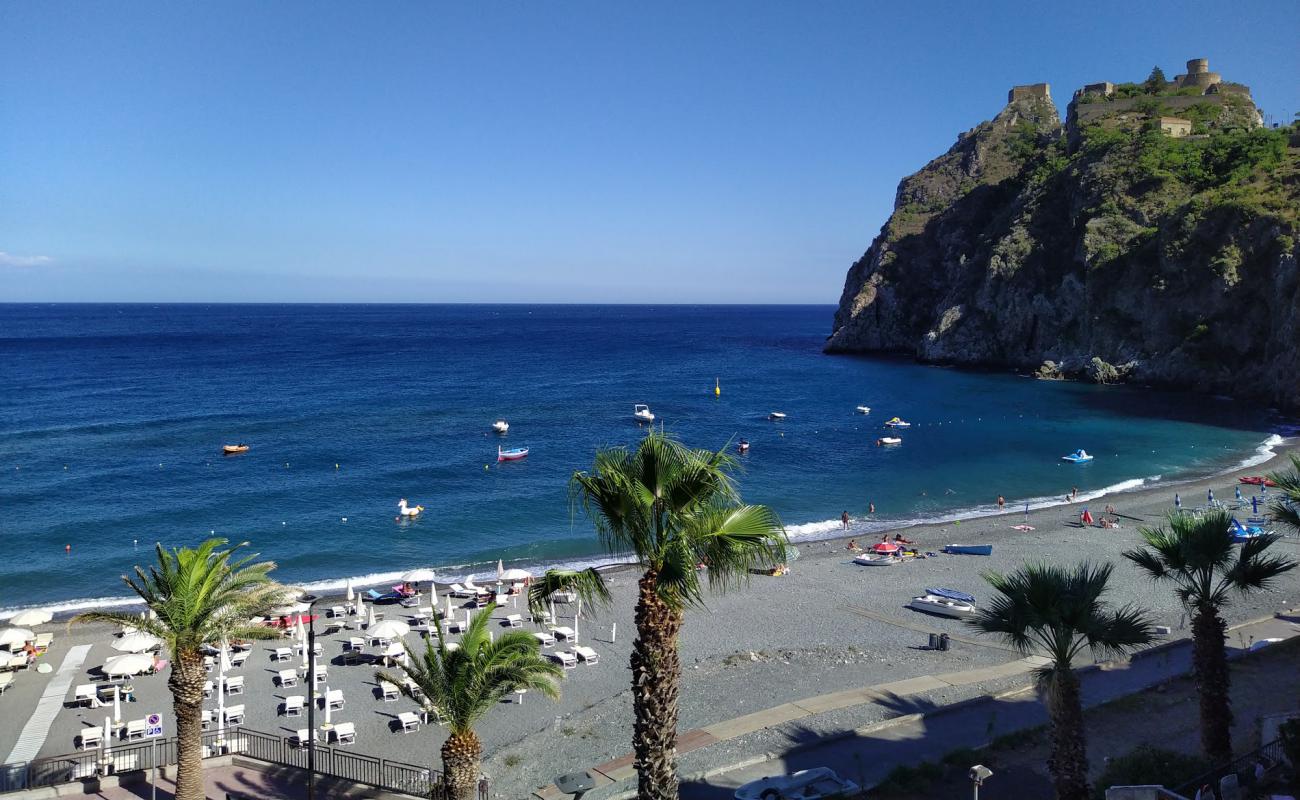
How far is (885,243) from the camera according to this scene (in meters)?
121

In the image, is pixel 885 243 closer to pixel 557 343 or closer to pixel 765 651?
pixel 557 343

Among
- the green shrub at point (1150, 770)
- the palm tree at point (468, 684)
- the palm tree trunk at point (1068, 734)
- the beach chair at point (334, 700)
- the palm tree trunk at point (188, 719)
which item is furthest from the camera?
the beach chair at point (334, 700)

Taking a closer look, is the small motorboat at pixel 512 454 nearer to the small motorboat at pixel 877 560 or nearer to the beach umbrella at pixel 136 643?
the small motorboat at pixel 877 560

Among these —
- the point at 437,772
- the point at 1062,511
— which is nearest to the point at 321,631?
the point at 437,772

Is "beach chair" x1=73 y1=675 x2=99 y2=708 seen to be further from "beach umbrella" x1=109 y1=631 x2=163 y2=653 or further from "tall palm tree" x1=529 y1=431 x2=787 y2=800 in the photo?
"tall palm tree" x1=529 y1=431 x2=787 y2=800

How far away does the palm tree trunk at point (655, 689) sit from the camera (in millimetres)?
8984

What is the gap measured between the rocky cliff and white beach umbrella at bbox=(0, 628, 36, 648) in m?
75.7

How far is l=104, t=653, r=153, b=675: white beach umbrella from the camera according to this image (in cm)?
2153

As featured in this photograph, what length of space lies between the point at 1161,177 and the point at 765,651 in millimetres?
83516

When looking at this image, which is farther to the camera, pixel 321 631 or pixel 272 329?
pixel 272 329

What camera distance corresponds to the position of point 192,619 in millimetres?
12875

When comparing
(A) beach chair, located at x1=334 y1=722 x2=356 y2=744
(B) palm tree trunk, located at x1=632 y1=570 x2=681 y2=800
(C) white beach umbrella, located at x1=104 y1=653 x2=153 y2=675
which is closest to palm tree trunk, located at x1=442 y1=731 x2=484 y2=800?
(B) palm tree trunk, located at x1=632 y1=570 x2=681 y2=800

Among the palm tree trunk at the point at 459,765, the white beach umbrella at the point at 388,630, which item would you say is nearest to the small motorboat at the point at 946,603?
Answer: the white beach umbrella at the point at 388,630

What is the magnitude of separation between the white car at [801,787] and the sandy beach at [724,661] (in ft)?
13.1
